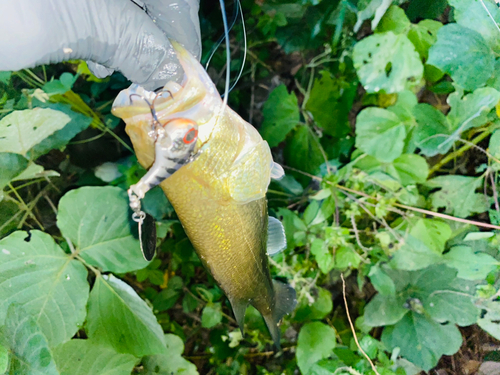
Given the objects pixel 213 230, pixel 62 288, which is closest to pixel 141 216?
pixel 213 230

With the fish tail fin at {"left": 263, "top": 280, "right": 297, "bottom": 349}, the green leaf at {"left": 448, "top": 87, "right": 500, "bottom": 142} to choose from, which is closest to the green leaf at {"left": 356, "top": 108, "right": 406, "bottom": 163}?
the green leaf at {"left": 448, "top": 87, "right": 500, "bottom": 142}

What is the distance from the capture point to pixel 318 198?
1.20 metres

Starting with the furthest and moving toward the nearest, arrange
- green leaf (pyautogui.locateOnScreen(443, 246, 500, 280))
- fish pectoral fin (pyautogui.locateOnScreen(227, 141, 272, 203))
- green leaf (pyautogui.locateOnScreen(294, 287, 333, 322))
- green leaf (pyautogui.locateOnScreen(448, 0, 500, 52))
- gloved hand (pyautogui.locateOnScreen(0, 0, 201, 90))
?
green leaf (pyautogui.locateOnScreen(294, 287, 333, 322)), green leaf (pyautogui.locateOnScreen(443, 246, 500, 280)), green leaf (pyautogui.locateOnScreen(448, 0, 500, 52)), fish pectoral fin (pyautogui.locateOnScreen(227, 141, 272, 203)), gloved hand (pyautogui.locateOnScreen(0, 0, 201, 90))

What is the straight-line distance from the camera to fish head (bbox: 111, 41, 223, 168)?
0.55 metres

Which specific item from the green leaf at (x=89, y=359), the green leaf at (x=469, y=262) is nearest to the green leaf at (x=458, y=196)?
the green leaf at (x=469, y=262)

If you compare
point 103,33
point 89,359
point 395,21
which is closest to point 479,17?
point 395,21

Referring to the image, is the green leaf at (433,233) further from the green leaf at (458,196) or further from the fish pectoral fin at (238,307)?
the fish pectoral fin at (238,307)

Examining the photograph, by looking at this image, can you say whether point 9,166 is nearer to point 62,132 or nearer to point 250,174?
point 62,132

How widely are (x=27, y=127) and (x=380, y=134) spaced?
123 centimetres

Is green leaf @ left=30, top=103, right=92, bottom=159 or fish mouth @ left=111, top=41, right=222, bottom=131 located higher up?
fish mouth @ left=111, top=41, right=222, bottom=131

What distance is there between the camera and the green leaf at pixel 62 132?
40.5 inches

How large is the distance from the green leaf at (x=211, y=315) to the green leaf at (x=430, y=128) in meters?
1.21

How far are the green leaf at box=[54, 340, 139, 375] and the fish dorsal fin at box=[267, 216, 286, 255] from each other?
74 centimetres

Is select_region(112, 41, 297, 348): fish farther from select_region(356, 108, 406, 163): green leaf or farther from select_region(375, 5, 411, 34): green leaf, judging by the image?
select_region(375, 5, 411, 34): green leaf
